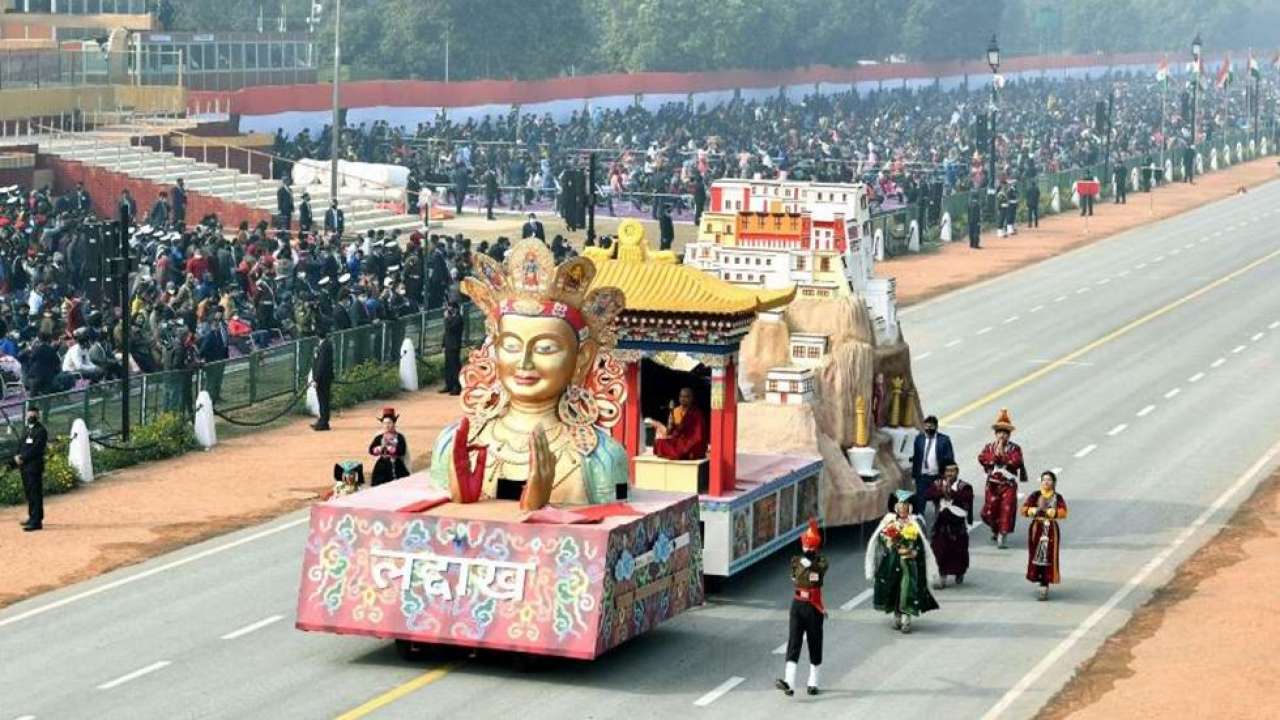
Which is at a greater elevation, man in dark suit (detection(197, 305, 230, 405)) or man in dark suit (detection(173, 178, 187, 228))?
man in dark suit (detection(173, 178, 187, 228))

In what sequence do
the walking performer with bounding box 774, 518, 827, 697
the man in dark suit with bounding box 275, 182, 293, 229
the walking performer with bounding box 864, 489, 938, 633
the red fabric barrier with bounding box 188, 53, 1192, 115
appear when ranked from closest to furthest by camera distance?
the walking performer with bounding box 774, 518, 827, 697, the walking performer with bounding box 864, 489, 938, 633, the man in dark suit with bounding box 275, 182, 293, 229, the red fabric barrier with bounding box 188, 53, 1192, 115

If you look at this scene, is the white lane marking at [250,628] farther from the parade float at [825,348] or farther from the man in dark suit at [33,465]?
the parade float at [825,348]

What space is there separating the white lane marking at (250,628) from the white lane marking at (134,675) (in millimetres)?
1234

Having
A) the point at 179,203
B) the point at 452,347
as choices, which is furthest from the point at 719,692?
the point at 179,203

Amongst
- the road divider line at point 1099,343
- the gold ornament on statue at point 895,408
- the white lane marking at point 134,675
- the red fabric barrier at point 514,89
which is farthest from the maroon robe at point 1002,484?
the red fabric barrier at point 514,89

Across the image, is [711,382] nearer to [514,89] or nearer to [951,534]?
[951,534]

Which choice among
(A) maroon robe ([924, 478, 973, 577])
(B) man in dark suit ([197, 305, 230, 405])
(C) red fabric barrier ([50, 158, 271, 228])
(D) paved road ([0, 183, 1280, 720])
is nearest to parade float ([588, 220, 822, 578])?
(D) paved road ([0, 183, 1280, 720])

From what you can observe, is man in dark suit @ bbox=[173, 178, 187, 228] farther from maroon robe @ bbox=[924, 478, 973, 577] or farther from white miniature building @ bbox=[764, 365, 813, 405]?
maroon robe @ bbox=[924, 478, 973, 577]

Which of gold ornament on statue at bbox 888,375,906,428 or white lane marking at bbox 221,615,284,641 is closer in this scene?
white lane marking at bbox 221,615,284,641

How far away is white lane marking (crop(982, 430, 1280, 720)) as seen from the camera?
2572 cm

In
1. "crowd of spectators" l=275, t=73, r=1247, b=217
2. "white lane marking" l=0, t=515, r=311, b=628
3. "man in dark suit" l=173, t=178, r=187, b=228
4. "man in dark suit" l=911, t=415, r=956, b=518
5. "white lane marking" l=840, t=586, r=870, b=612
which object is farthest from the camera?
"crowd of spectators" l=275, t=73, r=1247, b=217

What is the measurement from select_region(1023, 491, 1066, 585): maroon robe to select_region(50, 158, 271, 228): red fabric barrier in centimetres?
4323

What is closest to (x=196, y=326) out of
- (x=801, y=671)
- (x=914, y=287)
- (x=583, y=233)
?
(x=801, y=671)

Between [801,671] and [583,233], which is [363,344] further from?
[583,233]
